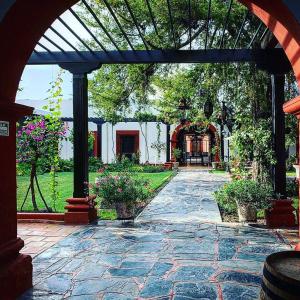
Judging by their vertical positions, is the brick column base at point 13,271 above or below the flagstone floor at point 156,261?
above

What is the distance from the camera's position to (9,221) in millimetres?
3826

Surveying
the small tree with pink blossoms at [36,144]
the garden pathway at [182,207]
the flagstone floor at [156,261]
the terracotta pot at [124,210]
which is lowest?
the flagstone floor at [156,261]

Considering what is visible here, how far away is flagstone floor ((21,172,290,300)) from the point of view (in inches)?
150

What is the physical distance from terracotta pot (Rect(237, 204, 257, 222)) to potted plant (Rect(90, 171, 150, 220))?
1.95 meters

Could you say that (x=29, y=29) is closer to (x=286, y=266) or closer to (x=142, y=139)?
(x=286, y=266)

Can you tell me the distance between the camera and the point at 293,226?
662cm

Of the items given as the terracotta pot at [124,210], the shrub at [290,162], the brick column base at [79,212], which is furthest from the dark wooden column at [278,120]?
the shrub at [290,162]

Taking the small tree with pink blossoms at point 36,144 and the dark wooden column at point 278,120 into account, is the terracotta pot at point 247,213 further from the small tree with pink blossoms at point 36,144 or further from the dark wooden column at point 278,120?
the small tree with pink blossoms at point 36,144

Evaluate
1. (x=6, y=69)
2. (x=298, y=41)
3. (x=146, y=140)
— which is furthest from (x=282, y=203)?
(x=146, y=140)

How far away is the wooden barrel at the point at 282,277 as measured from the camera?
2039 millimetres

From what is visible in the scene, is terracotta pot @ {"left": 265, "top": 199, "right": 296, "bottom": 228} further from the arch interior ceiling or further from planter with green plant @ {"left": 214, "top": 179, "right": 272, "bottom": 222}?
the arch interior ceiling

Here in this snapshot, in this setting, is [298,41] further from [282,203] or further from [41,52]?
[41,52]

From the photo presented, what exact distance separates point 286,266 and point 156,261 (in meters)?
2.67

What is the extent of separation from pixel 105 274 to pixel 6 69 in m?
2.54
